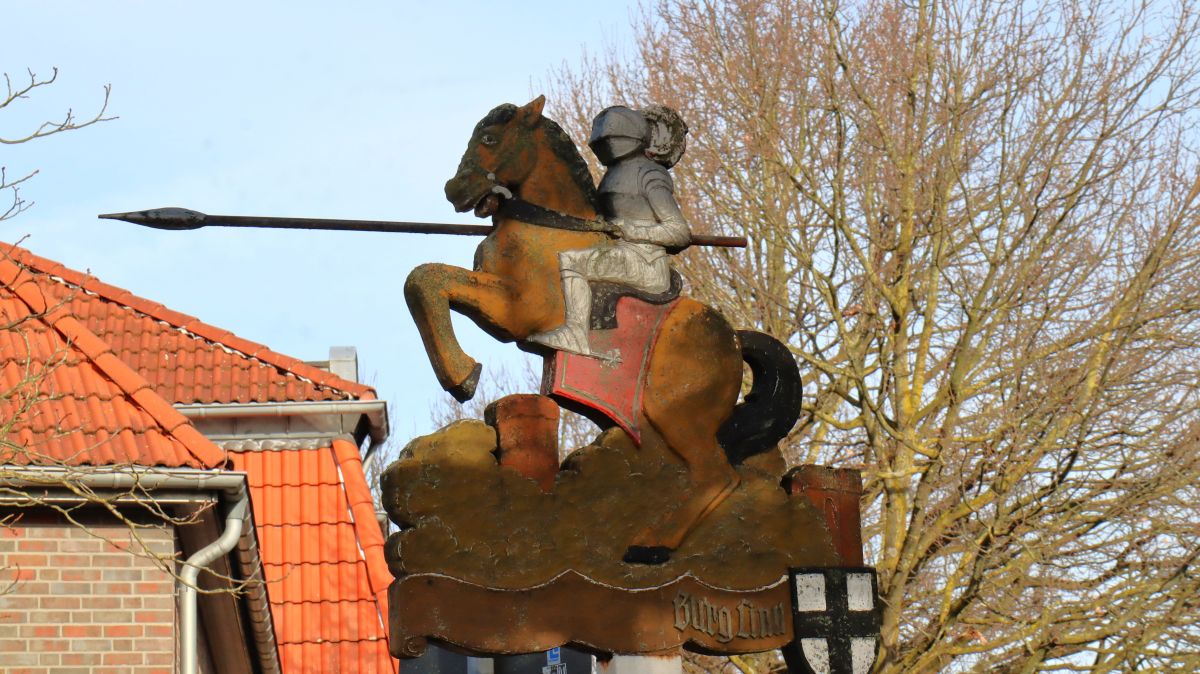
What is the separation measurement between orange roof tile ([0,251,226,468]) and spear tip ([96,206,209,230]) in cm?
247

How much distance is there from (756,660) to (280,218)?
8.47 meters

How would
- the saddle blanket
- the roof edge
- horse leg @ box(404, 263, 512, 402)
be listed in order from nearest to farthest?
1. horse leg @ box(404, 263, 512, 402)
2. the saddle blanket
3. the roof edge

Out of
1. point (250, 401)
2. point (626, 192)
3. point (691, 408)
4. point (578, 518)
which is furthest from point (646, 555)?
point (250, 401)

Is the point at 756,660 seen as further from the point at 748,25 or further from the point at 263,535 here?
the point at 748,25

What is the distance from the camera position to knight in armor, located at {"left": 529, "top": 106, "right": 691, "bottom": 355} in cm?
717

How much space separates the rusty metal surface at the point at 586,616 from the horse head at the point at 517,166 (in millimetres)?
1447

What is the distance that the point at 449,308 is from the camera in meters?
6.98

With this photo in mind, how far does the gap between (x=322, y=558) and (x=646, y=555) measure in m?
6.56

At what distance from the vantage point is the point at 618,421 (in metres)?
7.16

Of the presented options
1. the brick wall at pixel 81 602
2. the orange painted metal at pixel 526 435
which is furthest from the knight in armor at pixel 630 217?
the brick wall at pixel 81 602

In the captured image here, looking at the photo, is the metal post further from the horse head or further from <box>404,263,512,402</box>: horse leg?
the horse head

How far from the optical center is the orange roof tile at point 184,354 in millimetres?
14078

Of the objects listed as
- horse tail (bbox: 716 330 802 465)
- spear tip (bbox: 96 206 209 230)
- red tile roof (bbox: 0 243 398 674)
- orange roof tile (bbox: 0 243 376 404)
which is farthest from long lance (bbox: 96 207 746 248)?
orange roof tile (bbox: 0 243 376 404)

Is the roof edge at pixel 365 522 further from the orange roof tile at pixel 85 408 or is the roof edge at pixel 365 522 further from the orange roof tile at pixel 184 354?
the orange roof tile at pixel 85 408
